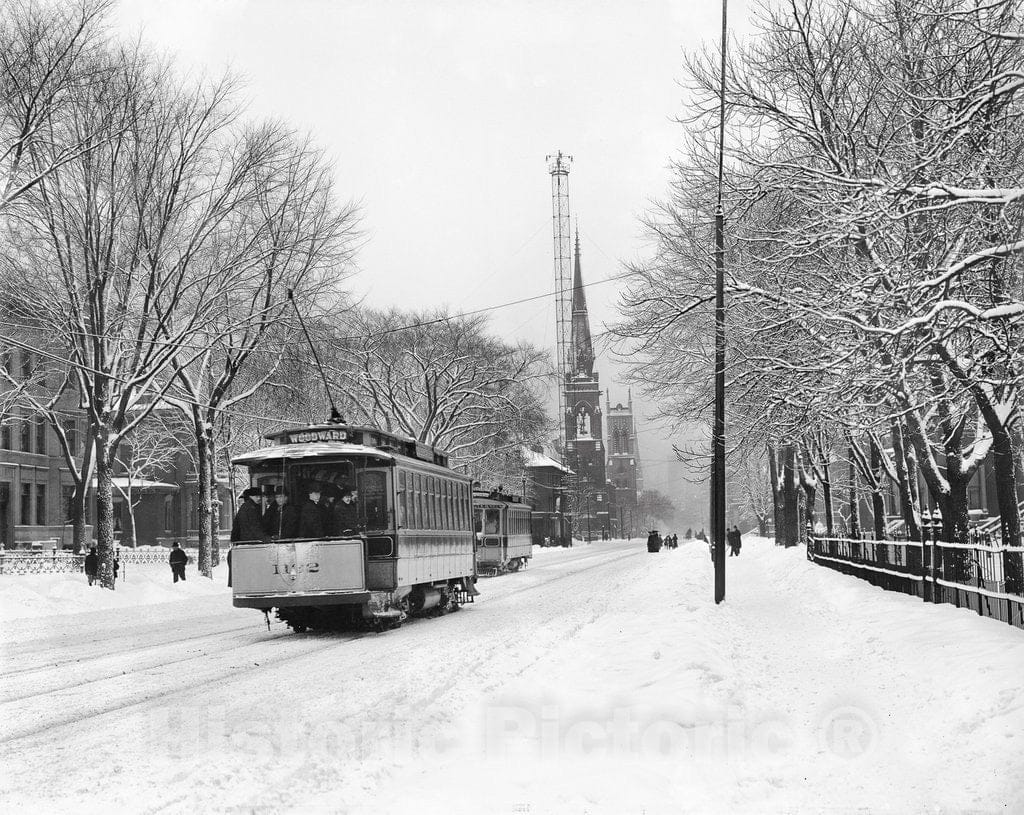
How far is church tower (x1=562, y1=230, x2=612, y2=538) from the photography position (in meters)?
156

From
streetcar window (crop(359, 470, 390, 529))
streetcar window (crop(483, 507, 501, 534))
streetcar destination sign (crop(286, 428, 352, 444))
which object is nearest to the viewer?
streetcar window (crop(359, 470, 390, 529))

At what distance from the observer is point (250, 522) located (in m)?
18.2

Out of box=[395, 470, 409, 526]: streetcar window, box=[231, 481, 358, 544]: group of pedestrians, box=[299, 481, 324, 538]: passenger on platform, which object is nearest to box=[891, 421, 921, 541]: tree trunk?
box=[395, 470, 409, 526]: streetcar window

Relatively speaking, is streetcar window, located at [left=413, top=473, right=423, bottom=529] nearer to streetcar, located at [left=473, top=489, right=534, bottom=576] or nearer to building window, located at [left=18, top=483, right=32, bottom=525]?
streetcar, located at [left=473, top=489, right=534, bottom=576]

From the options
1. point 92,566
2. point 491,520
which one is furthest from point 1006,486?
point 491,520

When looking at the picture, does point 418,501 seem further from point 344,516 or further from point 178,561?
point 178,561

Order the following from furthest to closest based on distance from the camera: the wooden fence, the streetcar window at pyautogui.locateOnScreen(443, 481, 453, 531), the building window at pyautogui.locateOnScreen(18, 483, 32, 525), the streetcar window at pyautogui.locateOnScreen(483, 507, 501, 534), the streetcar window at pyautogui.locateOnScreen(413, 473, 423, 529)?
the building window at pyautogui.locateOnScreen(18, 483, 32, 525), the streetcar window at pyautogui.locateOnScreen(483, 507, 501, 534), the streetcar window at pyautogui.locateOnScreen(443, 481, 453, 531), the streetcar window at pyautogui.locateOnScreen(413, 473, 423, 529), the wooden fence

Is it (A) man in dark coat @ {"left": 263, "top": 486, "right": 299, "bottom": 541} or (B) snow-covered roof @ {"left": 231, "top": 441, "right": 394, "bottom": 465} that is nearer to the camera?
(A) man in dark coat @ {"left": 263, "top": 486, "right": 299, "bottom": 541}

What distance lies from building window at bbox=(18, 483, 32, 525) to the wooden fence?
152 feet

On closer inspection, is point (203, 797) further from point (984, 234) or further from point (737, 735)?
point (984, 234)

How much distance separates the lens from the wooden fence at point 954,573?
1407 cm

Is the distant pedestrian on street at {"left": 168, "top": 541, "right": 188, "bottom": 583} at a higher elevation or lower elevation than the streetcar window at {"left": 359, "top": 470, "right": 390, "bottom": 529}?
lower

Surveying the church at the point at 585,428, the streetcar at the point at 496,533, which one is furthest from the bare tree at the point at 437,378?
the church at the point at 585,428

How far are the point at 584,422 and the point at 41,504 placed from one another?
110428 mm
